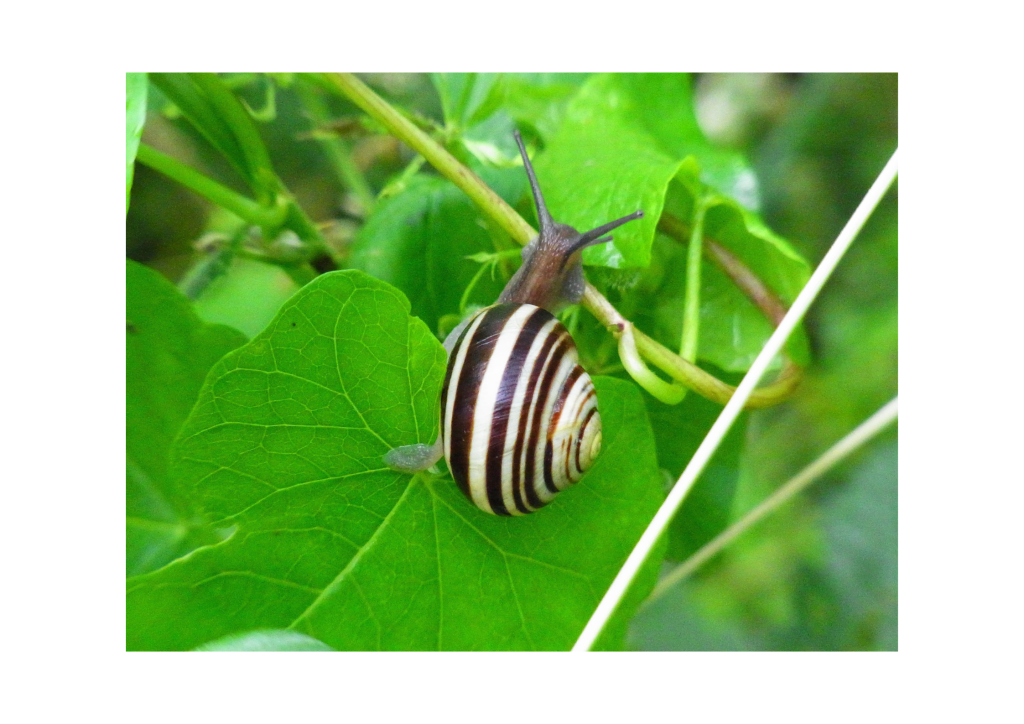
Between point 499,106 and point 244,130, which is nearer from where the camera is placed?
point 244,130

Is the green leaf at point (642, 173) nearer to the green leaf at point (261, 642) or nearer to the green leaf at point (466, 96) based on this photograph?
the green leaf at point (466, 96)

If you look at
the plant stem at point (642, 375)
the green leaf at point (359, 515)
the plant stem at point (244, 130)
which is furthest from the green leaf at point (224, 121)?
the plant stem at point (642, 375)

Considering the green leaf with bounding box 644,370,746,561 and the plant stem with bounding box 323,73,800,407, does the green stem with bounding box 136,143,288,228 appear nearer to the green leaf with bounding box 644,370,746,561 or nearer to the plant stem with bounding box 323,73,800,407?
the plant stem with bounding box 323,73,800,407

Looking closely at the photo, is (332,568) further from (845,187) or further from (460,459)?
(845,187)

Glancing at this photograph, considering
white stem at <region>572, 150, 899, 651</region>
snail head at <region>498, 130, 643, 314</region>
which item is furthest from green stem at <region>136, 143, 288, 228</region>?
white stem at <region>572, 150, 899, 651</region>

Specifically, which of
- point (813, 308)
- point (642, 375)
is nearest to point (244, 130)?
point (642, 375)

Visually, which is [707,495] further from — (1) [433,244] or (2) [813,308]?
(2) [813,308]
